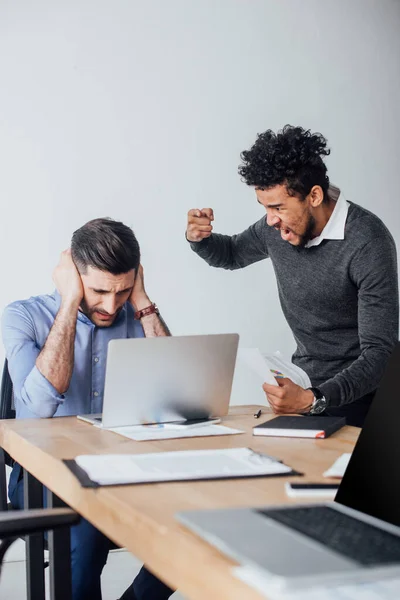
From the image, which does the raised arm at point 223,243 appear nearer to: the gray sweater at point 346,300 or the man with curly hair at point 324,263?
the gray sweater at point 346,300

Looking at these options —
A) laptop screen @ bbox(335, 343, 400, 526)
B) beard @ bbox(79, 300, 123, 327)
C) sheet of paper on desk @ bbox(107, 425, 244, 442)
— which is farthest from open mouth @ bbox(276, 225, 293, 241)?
laptop screen @ bbox(335, 343, 400, 526)

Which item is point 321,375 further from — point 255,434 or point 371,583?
point 371,583

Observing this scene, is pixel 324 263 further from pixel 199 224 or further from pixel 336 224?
pixel 199 224

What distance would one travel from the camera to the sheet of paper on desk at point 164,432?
1720mm

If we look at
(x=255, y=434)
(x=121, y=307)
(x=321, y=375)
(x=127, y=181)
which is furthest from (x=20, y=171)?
(x=255, y=434)

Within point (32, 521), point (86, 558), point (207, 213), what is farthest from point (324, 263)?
point (32, 521)

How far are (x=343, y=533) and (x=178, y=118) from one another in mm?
2887

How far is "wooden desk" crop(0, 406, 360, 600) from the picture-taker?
886 millimetres

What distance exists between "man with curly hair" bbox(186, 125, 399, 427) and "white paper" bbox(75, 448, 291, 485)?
0.89 meters

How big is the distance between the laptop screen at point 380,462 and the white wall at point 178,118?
2.38m

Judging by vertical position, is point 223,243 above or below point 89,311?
above

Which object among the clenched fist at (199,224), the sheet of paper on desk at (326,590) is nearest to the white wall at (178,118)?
the clenched fist at (199,224)

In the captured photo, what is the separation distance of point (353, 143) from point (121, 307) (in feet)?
6.97

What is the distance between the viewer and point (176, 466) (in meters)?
1.37
